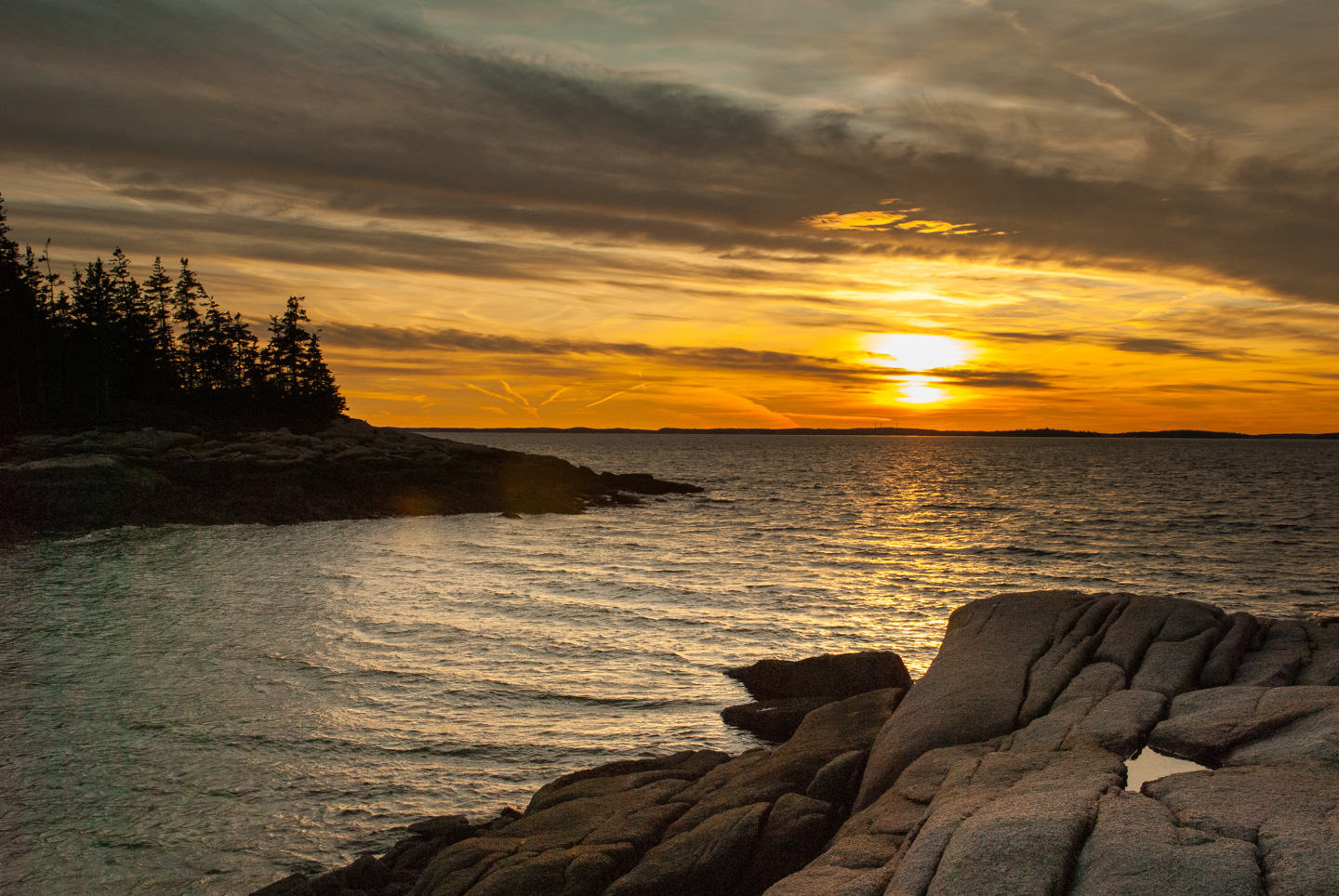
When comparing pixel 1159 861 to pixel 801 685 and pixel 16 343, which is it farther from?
pixel 16 343

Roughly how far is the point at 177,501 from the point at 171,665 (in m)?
26.2

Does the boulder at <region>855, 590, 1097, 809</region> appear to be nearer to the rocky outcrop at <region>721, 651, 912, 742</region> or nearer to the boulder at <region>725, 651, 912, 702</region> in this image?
the rocky outcrop at <region>721, 651, 912, 742</region>

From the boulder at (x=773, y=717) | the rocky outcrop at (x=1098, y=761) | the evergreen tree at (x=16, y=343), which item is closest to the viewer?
the rocky outcrop at (x=1098, y=761)

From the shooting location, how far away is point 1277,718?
782cm

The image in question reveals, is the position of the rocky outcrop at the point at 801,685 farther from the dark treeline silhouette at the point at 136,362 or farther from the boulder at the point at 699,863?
the dark treeline silhouette at the point at 136,362

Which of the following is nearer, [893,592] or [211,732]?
[211,732]

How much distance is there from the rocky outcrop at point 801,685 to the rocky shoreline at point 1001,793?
231cm

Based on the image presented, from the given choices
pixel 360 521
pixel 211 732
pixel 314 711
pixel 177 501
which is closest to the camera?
pixel 211 732

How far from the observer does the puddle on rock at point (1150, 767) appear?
7246 mm

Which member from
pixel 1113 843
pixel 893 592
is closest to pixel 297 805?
pixel 1113 843

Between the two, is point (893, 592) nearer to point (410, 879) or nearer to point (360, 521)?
point (410, 879)

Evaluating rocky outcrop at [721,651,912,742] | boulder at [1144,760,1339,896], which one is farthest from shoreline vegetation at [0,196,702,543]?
boulder at [1144,760,1339,896]

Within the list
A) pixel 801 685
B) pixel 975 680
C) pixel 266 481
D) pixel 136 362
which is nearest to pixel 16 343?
pixel 136 362

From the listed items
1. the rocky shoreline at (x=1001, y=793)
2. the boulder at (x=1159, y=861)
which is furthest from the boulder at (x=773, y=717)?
the boulder at (x=1159, y=861)
